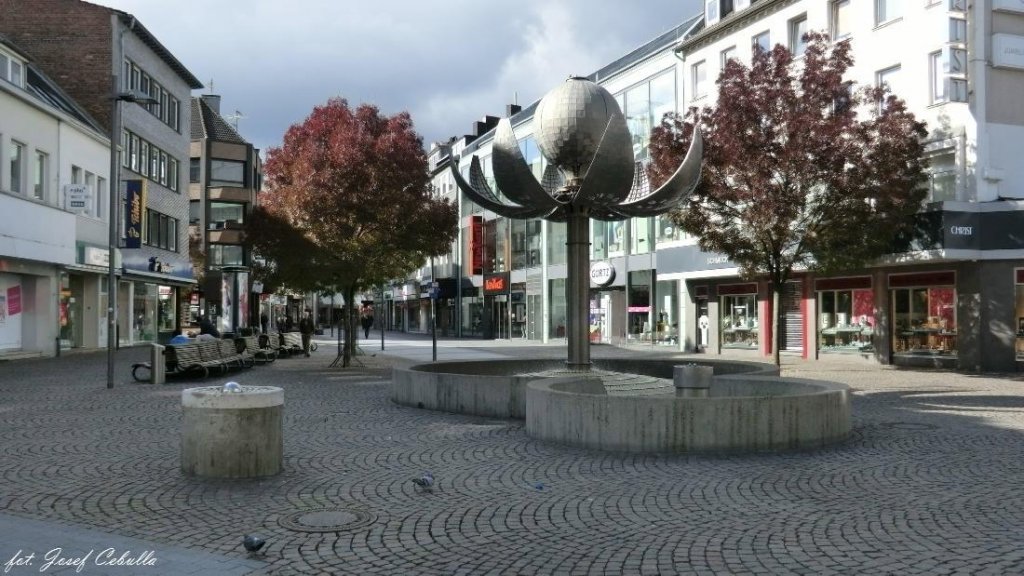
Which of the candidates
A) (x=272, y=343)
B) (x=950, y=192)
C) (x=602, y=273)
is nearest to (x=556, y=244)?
(x=602, y=273)

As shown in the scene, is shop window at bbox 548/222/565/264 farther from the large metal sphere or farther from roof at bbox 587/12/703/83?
the large metal sphere

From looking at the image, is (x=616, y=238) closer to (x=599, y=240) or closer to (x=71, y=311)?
(x=599, y=240)

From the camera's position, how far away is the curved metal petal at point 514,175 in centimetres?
1287

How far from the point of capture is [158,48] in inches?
1494

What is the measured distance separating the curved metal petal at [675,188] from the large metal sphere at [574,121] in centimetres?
101

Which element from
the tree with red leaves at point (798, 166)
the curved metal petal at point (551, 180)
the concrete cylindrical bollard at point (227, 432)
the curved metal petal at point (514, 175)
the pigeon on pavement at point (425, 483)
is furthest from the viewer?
the tree with red leaves at point (798, 166)

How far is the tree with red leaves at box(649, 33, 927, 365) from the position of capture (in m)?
20.2

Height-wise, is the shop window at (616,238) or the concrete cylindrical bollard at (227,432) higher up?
the shop window at (616,238)

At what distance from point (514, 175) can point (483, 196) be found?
1365 millimetres

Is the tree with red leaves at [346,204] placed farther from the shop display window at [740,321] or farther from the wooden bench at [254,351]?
the shop display window at [740,321]

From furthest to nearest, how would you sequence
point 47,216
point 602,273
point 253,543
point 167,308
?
point 167,308, point 602,273, point 47,216, point 253,543

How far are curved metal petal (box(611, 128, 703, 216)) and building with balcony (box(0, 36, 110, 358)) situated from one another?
18479mm

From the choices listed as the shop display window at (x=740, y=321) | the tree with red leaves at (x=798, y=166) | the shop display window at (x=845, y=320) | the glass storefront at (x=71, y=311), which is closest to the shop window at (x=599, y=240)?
the shop display window at (x=740, y=321)

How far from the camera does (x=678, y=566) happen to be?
5340 mm
